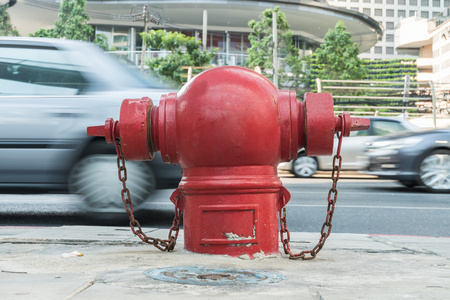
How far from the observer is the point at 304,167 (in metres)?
15.1

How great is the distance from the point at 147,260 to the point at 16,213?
14.6 ft

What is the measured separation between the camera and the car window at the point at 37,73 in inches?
240

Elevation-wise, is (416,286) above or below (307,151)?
below

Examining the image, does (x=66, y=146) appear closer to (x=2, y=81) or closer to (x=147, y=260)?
(x=2, y=81)

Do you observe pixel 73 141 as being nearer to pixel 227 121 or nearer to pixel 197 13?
pixel 227 121

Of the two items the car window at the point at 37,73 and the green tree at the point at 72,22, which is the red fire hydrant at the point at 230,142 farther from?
the green tree at the point at 72,22

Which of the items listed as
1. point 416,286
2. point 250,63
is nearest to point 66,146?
point 416,286

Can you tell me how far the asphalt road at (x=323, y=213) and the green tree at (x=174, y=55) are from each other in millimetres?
22944

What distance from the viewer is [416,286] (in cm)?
261

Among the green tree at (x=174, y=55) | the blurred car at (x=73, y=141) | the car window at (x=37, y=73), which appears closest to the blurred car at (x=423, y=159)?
the blurred car at (x=73, y=141)

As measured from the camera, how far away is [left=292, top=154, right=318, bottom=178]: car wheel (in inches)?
595

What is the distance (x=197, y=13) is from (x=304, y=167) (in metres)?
40.5

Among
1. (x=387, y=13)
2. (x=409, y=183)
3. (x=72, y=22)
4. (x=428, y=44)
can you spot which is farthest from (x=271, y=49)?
(x=387, y=13)

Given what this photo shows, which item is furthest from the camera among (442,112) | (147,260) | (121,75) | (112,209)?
(442,112)
